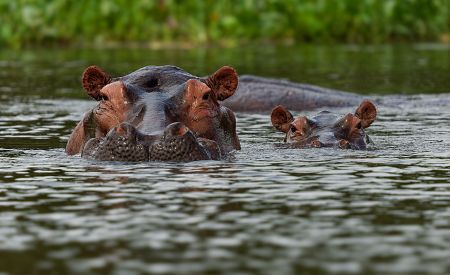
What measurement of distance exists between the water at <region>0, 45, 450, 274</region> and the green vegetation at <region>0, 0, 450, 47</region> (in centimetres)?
1807

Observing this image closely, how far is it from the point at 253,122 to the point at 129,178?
225 inches

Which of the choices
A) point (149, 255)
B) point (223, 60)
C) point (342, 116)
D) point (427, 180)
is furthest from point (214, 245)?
point (223, 60)

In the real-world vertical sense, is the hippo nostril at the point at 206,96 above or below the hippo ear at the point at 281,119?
above

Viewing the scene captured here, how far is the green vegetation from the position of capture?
30.6 m

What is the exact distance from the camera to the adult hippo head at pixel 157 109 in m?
8.32

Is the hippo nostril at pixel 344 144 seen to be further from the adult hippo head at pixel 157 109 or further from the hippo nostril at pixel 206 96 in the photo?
the hippo nostril at pixel 206 96

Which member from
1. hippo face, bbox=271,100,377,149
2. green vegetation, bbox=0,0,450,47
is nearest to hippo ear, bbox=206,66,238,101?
hippo face, bbox=271,100,377,149

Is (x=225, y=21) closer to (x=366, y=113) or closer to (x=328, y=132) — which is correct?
(x=366, y=113)

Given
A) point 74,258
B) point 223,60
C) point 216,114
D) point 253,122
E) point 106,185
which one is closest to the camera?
point 74,258

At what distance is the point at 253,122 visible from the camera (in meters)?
13.4

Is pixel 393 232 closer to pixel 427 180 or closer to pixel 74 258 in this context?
pixel 74 258

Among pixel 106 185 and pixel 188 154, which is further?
pixel 188 154

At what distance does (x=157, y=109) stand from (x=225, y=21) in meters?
22.3

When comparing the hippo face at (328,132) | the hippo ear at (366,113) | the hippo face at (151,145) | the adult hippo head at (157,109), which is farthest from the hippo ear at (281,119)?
the hippo face at (151,145)
